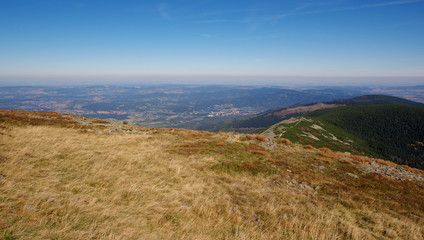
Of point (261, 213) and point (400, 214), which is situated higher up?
point (261, 213)

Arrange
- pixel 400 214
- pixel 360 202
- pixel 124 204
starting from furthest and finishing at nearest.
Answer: pixel 360 202
pixel 400 214
pixel 124 204

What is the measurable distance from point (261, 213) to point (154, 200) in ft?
14.8

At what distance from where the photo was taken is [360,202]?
10.5 metres

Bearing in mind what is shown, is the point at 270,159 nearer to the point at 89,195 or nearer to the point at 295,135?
the point at 89,195

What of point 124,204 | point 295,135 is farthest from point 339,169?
point 295,135

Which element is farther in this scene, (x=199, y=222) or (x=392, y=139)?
(x=392, y=139)

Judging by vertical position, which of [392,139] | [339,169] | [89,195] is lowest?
[392,139]

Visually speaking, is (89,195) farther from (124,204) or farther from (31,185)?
(31,185)

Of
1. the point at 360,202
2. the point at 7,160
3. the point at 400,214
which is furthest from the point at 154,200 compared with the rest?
the point at 400,214

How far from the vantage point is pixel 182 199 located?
8.52 meters

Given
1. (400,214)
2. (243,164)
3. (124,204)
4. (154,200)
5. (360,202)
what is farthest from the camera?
(243,164)

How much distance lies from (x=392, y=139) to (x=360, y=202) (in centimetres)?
25405

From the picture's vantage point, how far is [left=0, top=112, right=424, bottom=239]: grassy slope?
5980mm

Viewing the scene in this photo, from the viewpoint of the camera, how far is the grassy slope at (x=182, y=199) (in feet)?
19.6
